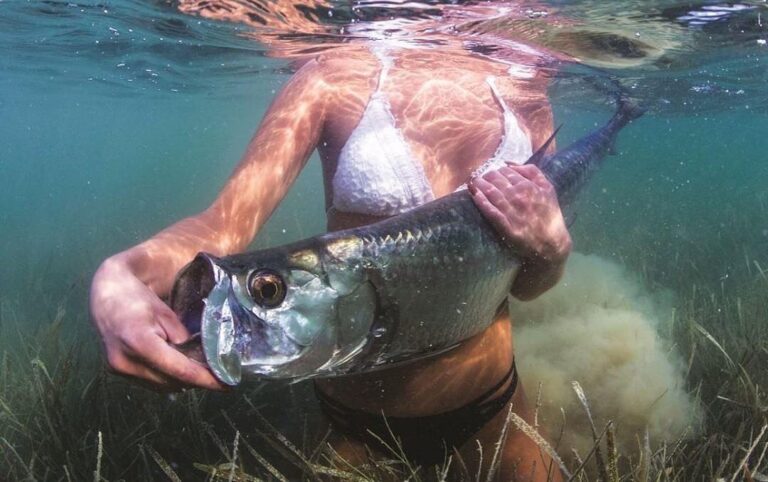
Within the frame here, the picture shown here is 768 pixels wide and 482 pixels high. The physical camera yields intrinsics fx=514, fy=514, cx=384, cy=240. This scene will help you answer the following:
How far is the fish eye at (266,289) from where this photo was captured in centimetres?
156

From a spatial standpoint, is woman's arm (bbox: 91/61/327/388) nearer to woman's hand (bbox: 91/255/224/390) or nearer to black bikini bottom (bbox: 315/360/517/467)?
woman's hand (bbox: 91/255/224/390)

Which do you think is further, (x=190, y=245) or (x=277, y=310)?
(x=190, y=245)

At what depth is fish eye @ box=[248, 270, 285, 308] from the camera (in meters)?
1.56

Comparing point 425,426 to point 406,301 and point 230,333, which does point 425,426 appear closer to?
point 406,301

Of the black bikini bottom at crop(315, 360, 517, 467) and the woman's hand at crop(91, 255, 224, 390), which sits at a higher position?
the woman's hand at crop(91, 255, 224, 390)

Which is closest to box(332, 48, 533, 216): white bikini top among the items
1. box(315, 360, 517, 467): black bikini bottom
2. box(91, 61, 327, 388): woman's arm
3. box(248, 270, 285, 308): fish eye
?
box(91, 61, 327, 388): woman's arm

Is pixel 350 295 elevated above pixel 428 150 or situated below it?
below

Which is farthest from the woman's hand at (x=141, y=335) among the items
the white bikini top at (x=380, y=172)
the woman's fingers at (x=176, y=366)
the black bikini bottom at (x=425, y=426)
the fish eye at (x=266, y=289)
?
the black bikini bottom at (x=425, y=426)

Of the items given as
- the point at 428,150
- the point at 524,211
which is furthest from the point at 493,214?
the point at 428,150

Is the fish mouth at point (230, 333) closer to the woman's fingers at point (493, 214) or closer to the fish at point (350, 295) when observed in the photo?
the fish at point (350, 295)

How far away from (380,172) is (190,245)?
3.34 feet

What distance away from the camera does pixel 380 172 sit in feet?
8.93

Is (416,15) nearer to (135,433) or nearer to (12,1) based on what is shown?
(135,433)

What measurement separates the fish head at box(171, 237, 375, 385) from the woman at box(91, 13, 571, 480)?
0.39m
